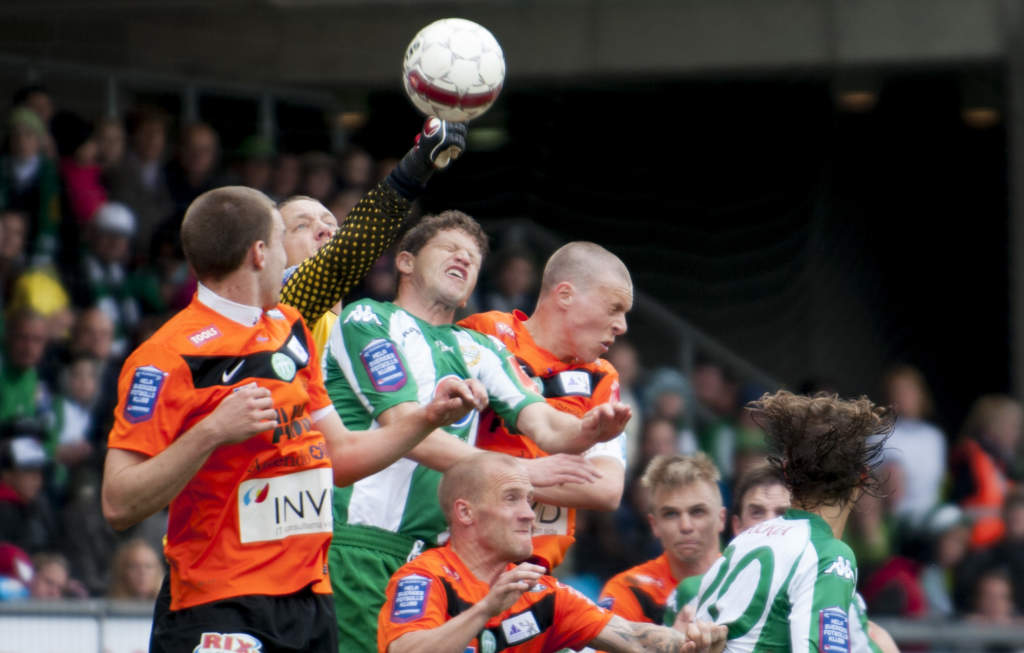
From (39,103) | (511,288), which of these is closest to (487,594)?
(511,288)

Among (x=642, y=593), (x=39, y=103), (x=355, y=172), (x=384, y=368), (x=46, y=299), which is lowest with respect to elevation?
(x=642, y=593)

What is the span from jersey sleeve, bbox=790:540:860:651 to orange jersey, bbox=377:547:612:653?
824mm

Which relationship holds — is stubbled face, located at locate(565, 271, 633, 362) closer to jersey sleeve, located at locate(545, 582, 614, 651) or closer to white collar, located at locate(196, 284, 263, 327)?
jersey sleeve, located at locate(545, 582, 614, 651)

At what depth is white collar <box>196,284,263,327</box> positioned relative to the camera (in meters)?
4.32

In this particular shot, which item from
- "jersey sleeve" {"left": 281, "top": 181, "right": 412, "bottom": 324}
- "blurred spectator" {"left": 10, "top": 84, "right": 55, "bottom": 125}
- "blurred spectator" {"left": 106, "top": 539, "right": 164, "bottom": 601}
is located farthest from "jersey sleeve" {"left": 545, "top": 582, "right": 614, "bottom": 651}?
"blurred spectator" {"left": 10, "top": 84, "right": 55, "bottom": 125}

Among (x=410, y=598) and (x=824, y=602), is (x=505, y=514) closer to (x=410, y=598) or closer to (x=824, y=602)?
(x=410, y=598)

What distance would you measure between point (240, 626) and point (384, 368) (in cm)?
123

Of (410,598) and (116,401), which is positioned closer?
(410,598)

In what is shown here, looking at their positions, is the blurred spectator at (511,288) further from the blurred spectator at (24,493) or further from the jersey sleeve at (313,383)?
the jersey sleeve at (313,383)

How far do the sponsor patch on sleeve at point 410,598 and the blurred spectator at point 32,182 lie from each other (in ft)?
21.0

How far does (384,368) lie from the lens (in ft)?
17.0

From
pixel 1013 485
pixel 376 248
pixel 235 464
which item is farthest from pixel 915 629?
pixel 235 464

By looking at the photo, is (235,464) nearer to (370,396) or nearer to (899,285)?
(370,396)

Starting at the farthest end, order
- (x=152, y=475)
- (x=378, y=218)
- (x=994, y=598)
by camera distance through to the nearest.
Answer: (x=994, y=598)
(x=378, y=218)
(x=152, y=475)
